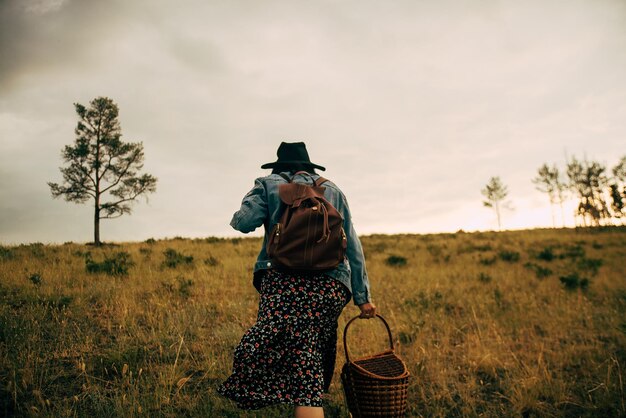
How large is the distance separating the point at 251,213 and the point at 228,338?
9.03 feet

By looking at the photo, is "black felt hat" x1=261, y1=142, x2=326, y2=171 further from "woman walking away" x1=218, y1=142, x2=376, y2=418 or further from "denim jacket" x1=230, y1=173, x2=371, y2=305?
"woman walking away" x1=218, y1=142, x2=376, y2=418

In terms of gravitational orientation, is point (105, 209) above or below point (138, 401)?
above

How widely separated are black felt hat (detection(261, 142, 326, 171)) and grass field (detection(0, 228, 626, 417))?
207 cm

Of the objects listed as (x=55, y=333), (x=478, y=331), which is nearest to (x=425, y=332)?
(x=478, y=331)

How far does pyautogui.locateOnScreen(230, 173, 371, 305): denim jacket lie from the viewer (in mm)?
2492

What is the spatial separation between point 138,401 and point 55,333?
73.3 inches

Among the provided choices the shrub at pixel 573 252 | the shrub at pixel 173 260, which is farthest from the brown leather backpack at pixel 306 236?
the shrub at pixel 573 252

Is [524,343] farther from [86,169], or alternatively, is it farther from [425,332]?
[86,169]

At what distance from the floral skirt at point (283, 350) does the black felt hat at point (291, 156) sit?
0.89 m

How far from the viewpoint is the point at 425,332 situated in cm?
546

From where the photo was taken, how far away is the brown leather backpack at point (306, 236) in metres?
2.29

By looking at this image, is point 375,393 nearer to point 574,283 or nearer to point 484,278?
point 484,278

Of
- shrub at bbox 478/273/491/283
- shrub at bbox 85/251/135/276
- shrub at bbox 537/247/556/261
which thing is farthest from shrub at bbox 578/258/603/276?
shrub at bbox 85/251/135/276

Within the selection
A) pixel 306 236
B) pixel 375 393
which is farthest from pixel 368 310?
pixel 306 236
